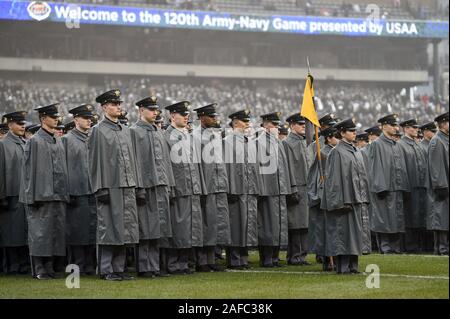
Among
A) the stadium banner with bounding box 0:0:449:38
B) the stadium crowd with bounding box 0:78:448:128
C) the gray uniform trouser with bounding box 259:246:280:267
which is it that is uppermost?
the stadium banner with bounding box 0:0:449:38

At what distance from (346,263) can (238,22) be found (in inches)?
1753

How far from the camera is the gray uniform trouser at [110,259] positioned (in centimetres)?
1120

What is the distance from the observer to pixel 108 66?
52656mm

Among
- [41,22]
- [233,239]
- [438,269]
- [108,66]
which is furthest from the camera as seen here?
[108,66]

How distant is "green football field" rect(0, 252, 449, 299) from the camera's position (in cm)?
954

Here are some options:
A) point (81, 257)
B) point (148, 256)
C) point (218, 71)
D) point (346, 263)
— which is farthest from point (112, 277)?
point (218, 71)

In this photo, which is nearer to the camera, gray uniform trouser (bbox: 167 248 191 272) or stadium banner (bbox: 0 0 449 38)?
gray uniform trouser (bbox: 167 248 191 272)

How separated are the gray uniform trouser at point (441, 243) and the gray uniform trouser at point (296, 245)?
2326 mm

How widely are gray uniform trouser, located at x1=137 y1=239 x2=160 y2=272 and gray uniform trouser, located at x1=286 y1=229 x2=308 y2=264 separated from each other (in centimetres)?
277

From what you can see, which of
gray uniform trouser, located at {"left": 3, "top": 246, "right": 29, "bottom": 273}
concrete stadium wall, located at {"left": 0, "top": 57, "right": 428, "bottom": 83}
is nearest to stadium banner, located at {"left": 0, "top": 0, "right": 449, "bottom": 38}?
concrete stadium wall, located at {"left": 0, "top": 57, "right": 428, "bottom": 83}

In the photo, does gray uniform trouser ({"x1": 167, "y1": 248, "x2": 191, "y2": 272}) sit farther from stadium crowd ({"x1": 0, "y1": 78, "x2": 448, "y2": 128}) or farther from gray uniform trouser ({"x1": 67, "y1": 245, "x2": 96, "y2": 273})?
stadium crowd ({"x1": 0, "y1": 78, "x2": 448, "y2": 128})
